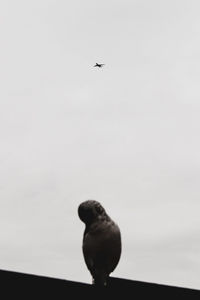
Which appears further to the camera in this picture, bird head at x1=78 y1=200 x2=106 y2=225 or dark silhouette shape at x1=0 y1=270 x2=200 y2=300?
bird head at x1=78 y1=200 x2=106 y2=225

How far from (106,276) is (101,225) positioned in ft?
2.35

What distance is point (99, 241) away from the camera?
8.38 meters

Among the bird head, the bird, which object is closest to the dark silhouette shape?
the bird

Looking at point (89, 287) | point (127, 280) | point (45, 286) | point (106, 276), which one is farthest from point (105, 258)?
point (45, 286)

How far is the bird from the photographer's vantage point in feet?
27.5

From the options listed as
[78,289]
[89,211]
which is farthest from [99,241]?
[78,289]

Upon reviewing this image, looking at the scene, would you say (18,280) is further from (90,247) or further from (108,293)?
(90,247)

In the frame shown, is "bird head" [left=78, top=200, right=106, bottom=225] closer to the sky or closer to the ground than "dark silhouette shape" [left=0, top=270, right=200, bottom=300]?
closer to the sky

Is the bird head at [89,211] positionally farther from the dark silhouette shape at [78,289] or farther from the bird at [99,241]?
the dark silhouette shape at [78,289]

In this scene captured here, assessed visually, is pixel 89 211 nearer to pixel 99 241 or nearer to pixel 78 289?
pixel 99 241

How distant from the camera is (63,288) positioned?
6387 mm

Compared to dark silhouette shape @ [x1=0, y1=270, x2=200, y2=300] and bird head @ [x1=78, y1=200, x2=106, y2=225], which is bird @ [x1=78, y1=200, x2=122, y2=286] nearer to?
bird head @ [x1=78, y1=200, x2=106, y2=225]

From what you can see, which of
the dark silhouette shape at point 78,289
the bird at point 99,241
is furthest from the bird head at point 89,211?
the dark silhouette shape at point 78,289

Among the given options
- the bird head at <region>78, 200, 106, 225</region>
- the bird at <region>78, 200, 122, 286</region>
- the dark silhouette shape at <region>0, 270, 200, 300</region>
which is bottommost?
the dark silhouette shape at <region>0, 270, 200, 300</region>
